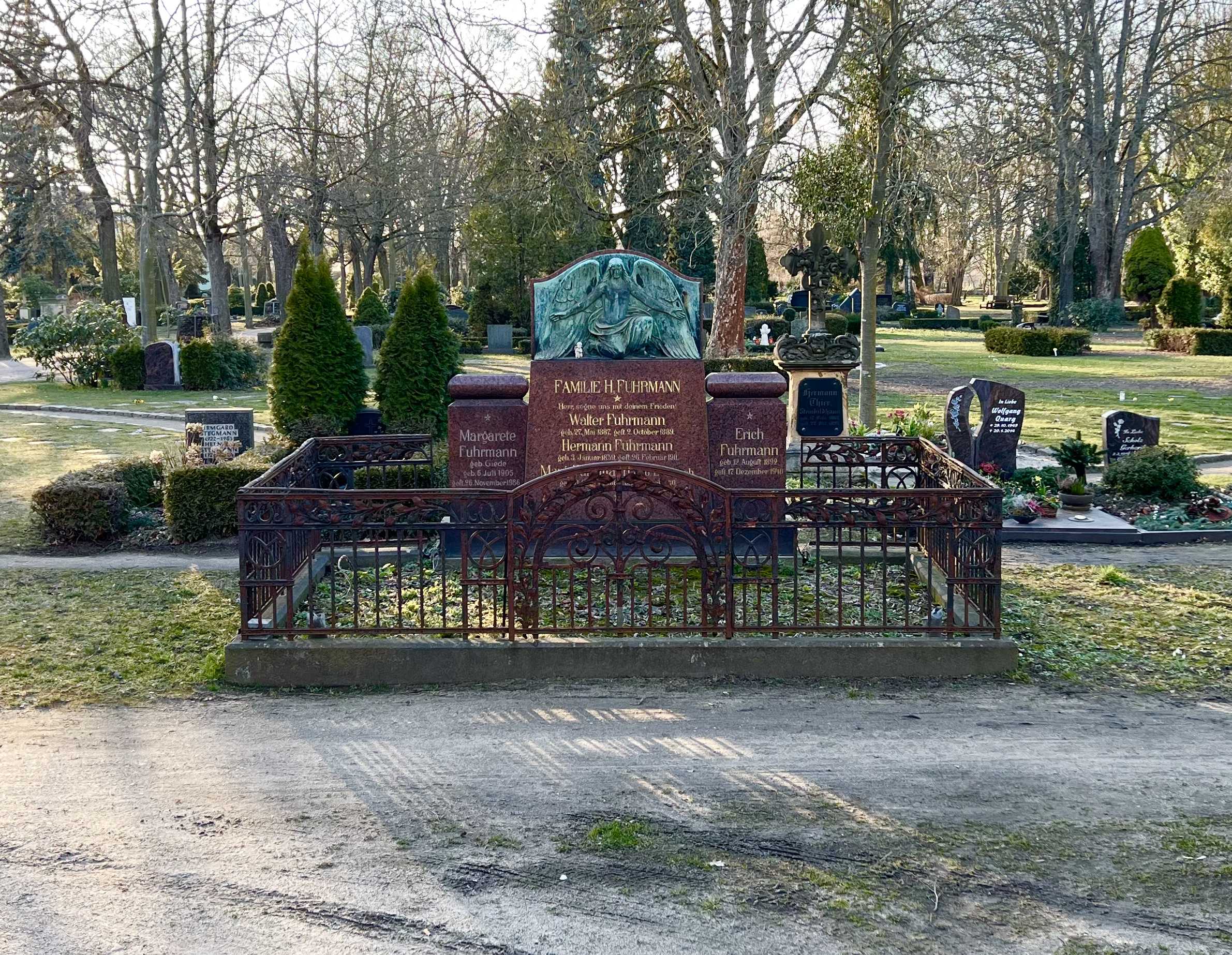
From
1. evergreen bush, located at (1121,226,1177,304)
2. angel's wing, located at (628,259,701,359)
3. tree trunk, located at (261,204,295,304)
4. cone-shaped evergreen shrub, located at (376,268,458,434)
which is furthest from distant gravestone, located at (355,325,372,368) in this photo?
evergreen bush, located at (1121,226,1177,304)

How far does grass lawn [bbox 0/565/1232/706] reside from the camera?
7.25m

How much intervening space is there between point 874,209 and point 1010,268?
161 ft

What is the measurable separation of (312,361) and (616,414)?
22.9 feet

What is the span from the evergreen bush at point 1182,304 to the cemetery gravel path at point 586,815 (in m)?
38.5

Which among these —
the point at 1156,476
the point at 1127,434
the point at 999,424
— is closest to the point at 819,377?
the point at 999,424

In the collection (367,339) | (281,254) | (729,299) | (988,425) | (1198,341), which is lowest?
(988,425)

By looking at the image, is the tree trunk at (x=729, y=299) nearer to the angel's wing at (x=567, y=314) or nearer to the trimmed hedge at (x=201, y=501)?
the angel's wing at (x=567, y=314)

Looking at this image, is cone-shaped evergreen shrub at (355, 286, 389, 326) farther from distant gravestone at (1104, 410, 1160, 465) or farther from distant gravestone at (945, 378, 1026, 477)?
distant gravestone at (1104, 410, 1160, 465)

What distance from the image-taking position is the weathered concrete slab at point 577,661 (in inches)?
283

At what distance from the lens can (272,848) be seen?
16.7 feet

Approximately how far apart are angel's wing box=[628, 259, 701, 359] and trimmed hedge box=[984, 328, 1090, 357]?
2787 centimetres

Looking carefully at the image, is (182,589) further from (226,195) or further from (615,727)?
(226,195)

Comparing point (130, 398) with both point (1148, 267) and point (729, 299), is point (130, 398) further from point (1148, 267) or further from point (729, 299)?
point (1148, 267)

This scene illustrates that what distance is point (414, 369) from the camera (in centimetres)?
1644
